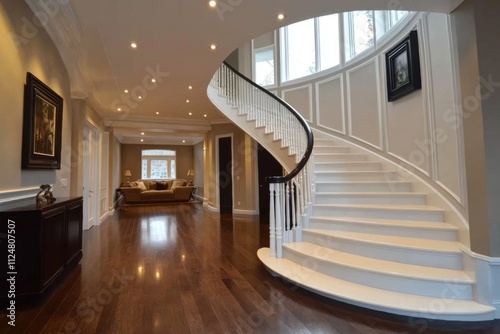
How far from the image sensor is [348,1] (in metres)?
2.43

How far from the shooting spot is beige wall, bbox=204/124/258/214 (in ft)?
24.0

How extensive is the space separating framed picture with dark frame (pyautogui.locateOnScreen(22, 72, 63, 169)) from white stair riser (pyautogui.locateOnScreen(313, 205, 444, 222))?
3.40 metres

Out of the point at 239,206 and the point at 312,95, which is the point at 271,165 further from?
the point at 312,95

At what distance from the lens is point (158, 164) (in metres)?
13.3

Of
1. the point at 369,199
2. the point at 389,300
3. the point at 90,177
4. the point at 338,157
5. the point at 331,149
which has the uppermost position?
the point at 331,149

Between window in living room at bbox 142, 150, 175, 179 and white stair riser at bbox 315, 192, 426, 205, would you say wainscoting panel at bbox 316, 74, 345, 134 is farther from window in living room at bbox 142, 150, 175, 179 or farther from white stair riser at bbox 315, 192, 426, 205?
window in living room at bbox 142, 150, 175, 179

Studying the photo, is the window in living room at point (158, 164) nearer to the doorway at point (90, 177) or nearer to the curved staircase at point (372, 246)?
the doorway at point (90, 177)

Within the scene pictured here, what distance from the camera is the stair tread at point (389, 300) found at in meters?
1.93

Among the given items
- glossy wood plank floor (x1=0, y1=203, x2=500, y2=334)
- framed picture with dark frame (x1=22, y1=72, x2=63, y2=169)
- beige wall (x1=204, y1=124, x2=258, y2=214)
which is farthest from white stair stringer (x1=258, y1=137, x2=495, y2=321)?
beige wall (x1=204, y1=124, x2=258, y2=214)

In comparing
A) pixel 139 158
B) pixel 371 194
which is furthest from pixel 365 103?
pixel 139 158

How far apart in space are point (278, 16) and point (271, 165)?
4.86 meters

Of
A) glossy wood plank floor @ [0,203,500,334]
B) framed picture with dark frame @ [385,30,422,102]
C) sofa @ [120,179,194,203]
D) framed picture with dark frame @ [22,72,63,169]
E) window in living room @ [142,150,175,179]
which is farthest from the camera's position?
window in living room @ [142,150,175,179]

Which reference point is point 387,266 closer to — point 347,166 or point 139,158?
point 347,166

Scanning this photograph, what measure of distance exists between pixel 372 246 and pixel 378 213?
0.66 meters
